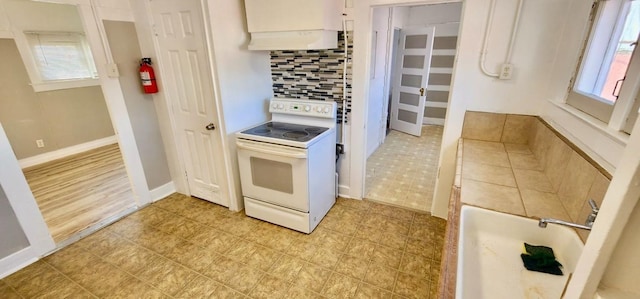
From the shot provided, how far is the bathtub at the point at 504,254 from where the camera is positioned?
3.16 ft

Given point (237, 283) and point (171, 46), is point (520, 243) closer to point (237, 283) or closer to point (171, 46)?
point (237, 283)

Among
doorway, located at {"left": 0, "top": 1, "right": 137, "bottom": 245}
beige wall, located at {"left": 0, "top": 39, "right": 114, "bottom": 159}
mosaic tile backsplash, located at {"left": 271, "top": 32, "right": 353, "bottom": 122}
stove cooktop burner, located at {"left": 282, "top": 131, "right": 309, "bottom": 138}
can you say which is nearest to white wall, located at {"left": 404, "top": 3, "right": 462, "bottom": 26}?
mosaic tile backsplash, located at {"left": 271, "top": 32, "right": 353, "bottom": 122}

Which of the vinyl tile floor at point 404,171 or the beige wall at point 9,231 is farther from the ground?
the beige wall at point 9,231

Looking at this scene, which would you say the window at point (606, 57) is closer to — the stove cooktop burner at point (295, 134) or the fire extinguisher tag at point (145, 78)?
the stove cooktop burner at point (295, 134)

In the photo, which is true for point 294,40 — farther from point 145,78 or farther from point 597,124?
point 597,124

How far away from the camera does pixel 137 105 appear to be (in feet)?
8.57

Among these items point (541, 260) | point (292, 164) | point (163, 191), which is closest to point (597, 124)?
point (541, 260)

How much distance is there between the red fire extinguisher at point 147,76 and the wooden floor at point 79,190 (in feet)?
4.19

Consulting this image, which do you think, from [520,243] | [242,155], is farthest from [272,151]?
[520,243]

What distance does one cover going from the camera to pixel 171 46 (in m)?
2.43

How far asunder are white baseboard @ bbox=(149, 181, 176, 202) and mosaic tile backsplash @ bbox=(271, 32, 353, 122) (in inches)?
65.0

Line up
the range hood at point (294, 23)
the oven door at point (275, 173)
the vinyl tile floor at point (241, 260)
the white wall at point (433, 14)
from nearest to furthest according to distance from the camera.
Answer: the vinyl tile floor at point (241, 260) → the range hood at point (294, 23) → the oven door at point (275, 173) → the white wall at point (433, 14)

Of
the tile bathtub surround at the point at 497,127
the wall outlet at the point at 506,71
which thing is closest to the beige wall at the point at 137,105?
the tile bathtub surround at the point at 497,127

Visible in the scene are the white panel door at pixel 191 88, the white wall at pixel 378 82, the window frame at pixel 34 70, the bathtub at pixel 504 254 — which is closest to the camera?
the bathtub at pixel 504 254
